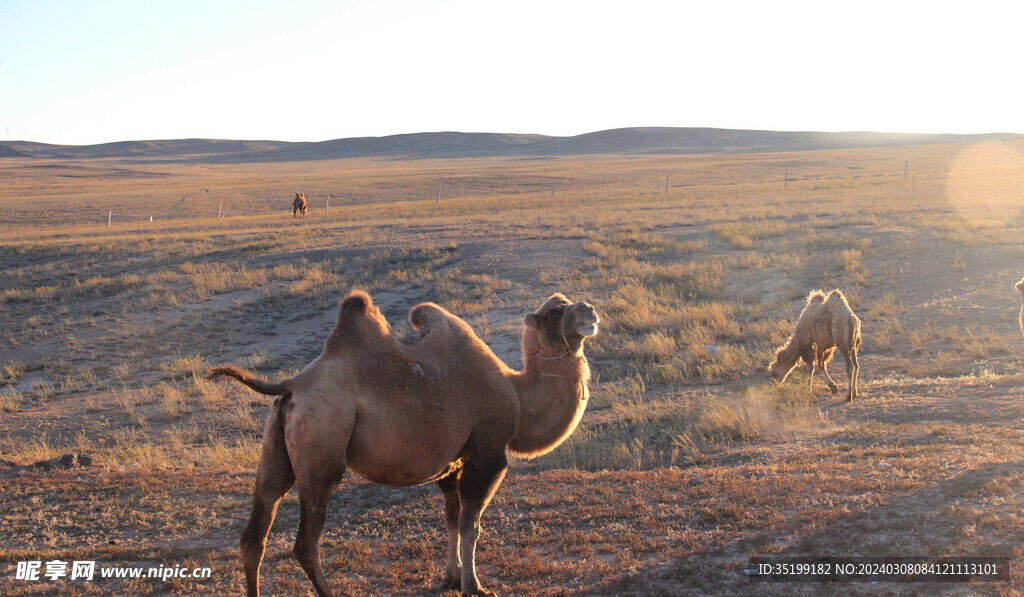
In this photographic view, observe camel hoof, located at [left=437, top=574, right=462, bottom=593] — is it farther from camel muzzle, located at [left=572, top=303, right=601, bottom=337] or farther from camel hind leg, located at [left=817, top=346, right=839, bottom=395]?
camel hind leg, located at [left=817, top=346, right=839, bottom=395]

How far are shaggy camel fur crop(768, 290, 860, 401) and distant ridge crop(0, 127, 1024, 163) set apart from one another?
125 meters

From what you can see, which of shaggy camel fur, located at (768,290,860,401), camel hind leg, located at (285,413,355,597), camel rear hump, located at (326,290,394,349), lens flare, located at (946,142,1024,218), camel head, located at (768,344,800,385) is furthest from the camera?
lens flare, located at (946,142,1024,218)

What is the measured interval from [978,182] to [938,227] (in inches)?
900

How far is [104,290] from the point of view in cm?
2222

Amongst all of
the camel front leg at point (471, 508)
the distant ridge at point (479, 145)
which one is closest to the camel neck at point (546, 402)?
the camel front leg at point (471, 508)

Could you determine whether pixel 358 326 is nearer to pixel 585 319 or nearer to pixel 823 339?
pixel 585 319

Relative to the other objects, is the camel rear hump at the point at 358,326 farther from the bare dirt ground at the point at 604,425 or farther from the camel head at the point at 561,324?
the bare dirt ground at the point at 604,425

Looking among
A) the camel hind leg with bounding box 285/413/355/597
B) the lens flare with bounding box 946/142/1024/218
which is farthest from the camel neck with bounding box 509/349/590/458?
the lens flare with bounding box 946/142/1024/218

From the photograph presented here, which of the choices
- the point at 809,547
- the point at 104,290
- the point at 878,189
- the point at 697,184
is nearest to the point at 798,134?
the point at 697,184

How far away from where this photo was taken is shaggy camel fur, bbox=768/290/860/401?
1170 centimetres

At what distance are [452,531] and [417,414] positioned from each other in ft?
3.74

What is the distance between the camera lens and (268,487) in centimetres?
465

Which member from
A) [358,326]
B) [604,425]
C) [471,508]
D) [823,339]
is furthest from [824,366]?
[358,326]

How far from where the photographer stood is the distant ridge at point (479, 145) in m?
145
